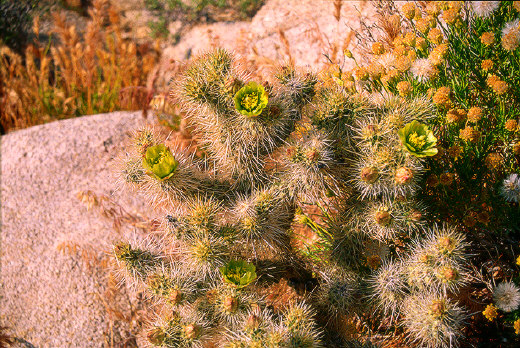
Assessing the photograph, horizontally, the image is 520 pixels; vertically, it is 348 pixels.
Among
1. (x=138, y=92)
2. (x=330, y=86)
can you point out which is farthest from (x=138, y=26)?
(x=330, y=86)

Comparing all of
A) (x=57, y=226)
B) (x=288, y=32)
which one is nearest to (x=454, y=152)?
(x=57, y=226)

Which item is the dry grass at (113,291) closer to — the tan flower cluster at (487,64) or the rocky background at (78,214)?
the rocky background at (78,214)

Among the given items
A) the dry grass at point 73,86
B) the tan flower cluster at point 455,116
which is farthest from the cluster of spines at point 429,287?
the dry grass at point 73,86

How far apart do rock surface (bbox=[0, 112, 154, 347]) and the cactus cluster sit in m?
0.86

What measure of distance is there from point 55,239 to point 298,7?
13.3 ft

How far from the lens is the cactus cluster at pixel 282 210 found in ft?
6.75

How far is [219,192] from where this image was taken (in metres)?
2.51

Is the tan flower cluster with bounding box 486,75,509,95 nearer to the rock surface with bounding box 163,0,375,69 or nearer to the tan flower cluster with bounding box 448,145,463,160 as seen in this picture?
the tan flower cluster with bounding box 448,145,463,160

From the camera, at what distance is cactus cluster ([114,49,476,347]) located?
2057 mm

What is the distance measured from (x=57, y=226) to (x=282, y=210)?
254 cm

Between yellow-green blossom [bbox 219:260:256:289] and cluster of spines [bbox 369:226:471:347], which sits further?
yellow-green blossom [bbox 219:260:256:289]

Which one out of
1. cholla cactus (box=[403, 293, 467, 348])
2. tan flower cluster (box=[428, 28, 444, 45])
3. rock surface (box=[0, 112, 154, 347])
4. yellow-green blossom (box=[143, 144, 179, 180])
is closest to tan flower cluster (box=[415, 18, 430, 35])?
tan flower cluster (box=[428, 28, 444, 45])

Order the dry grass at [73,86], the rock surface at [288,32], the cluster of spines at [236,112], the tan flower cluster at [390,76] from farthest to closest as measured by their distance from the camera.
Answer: the dry grass at [73,86], the rock surface at [288,32], the tan flower cluster at [390,76], the cluster of spines at [236,112]

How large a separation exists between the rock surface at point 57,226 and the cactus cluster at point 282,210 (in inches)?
33.8
